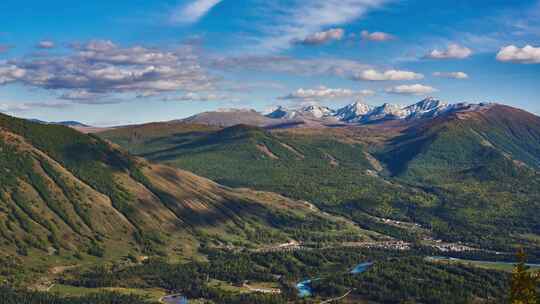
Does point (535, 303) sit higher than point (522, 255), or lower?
lower
